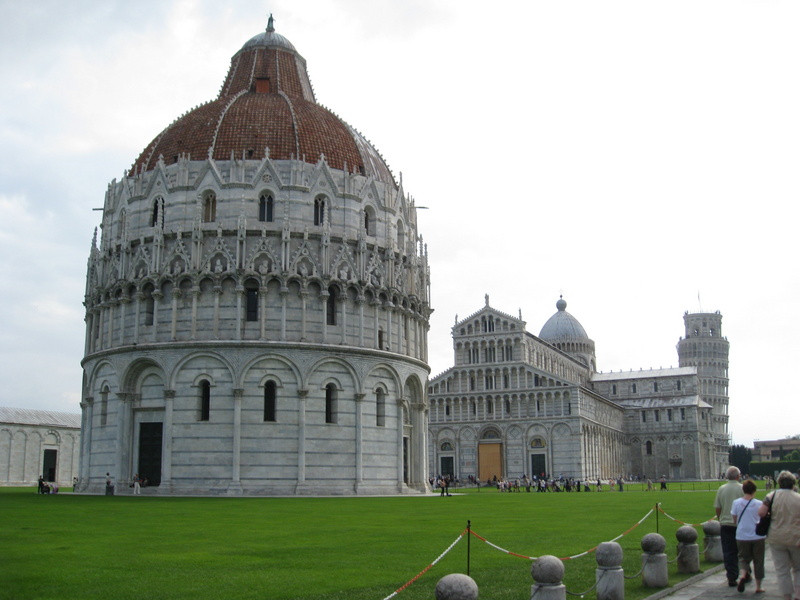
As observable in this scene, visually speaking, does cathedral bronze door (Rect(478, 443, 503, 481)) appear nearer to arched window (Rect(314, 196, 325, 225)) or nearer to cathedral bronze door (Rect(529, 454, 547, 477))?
cathedral bronze door (Rect(529, 454, 547, 477))

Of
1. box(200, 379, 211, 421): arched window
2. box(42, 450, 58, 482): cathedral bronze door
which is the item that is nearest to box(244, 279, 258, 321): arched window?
box(200, 379, 211, 421): arched window

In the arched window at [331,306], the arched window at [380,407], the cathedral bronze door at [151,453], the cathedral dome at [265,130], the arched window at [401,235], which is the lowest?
the cathedral bronze door at [151,453]

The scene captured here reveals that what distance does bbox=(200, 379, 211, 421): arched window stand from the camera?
45.4m

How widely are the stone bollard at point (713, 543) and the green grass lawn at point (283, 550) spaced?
3.37ft

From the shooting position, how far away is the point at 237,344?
45375mm

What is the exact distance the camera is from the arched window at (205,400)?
45375mm

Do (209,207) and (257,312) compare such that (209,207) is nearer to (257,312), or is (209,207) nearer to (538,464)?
(257,312)

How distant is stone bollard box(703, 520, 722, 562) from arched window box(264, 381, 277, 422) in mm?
30918

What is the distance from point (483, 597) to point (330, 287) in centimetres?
3601

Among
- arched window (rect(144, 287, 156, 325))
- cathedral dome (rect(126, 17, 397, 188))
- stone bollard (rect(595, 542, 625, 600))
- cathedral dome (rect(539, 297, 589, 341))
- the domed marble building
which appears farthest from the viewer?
cathedral dome (rect(539, 297, 589, 341))

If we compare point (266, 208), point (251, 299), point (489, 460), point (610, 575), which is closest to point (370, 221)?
point (266, 208)

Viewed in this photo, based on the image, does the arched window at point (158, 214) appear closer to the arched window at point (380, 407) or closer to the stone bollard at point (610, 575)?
the arched window at point (380, 407)

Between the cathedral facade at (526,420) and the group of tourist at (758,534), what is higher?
the cathedral facade at (526,420)

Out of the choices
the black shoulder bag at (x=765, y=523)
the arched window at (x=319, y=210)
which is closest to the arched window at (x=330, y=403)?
the arched window at (x=319, y=210)
